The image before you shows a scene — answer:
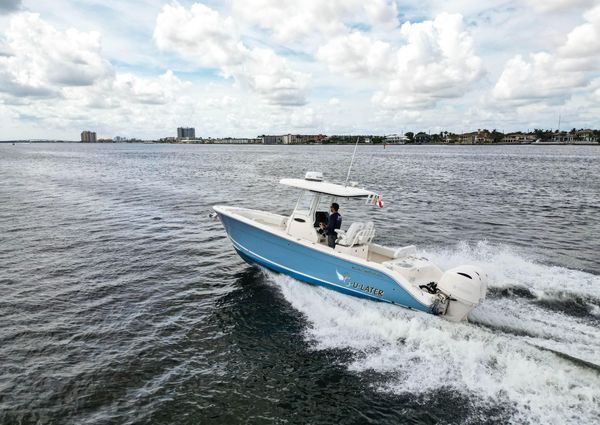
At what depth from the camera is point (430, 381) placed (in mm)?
8438

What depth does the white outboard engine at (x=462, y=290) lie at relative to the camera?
9805mm

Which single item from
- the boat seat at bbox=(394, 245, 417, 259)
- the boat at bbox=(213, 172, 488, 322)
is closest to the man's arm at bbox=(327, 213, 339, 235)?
the boat at bbox=(213, 172, 488, 322)

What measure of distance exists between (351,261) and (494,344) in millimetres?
4003

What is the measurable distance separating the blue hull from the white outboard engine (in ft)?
1.91

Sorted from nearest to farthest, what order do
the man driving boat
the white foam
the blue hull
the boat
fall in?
the boat
the blue hull
the man driving boat
the white foam

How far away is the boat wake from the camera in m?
7.77

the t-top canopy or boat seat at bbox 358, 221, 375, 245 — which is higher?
the t-top canopy

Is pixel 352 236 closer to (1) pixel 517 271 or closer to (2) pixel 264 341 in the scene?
(2) pixel 264 341

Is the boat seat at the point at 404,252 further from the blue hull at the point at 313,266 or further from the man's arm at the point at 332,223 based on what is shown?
the man's arm at the point at 332,223

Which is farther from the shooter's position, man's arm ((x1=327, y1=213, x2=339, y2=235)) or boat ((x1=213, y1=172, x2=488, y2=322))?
man's arm ((x1=327, y1=213, x2=339, y2=235))

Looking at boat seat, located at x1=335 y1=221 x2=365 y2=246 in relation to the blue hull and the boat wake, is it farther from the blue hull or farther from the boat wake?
the boat wake

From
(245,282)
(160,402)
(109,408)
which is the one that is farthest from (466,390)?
(245,282)

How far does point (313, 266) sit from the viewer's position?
12141 millimetres

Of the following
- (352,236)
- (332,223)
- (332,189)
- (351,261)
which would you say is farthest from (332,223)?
(351,261)
